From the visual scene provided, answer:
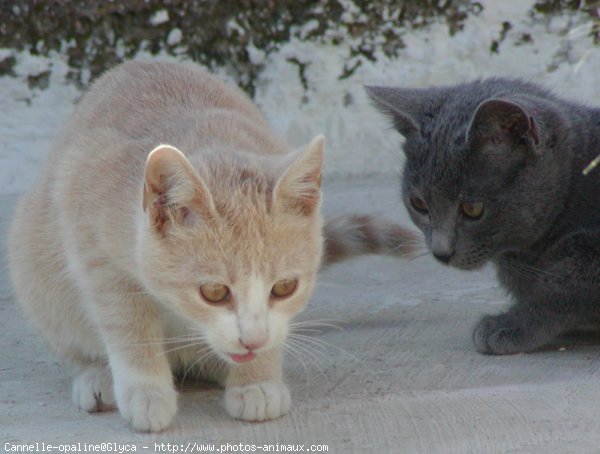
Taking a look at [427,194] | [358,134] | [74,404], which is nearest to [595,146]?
[427,194]

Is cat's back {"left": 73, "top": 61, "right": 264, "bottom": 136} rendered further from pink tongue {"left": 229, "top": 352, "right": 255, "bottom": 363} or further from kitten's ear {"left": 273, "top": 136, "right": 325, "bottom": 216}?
pink tongue {"left": 229, "top": 352, "right": 255, "bottom": 363}

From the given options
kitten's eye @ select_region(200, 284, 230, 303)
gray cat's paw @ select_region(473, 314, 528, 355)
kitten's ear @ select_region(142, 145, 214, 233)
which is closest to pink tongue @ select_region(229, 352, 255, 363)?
kitten's eye @ select_region(200, 284, 230, 303)

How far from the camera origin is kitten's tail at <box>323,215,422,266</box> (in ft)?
13.2

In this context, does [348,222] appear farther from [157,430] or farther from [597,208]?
[157,430]

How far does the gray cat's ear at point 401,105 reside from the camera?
405 cm

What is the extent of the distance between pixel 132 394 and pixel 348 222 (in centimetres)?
133

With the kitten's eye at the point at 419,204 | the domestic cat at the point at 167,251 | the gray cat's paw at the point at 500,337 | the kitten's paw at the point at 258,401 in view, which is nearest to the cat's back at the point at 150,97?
the domestic cat at the point at 167,251

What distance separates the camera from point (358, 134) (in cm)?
625

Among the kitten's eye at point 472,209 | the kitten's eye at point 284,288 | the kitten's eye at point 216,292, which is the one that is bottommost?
the kitten's eye at point 472,209

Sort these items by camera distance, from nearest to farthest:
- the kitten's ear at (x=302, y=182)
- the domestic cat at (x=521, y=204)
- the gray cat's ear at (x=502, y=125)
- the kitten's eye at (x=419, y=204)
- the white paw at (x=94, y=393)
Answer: the kitten's ear at (x=302, y=182), the white paw at (x=94, y=393), the gray cat's ear at (x=502, y=125), the domestic cat at (x=521, y=204), the kitten's eye at (x=419, y=204)

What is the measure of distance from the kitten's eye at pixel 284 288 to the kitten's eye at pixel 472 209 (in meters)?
0.95

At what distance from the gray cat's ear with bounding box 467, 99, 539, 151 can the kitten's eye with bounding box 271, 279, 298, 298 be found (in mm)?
1003

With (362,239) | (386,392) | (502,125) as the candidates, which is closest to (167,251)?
(386,392)

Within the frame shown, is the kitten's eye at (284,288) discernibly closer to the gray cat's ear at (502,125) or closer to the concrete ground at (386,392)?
the concrete ground at (386,392)
